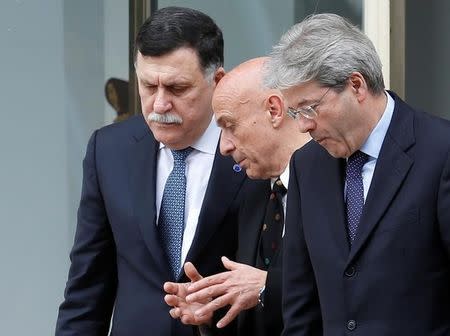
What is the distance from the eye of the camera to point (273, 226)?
4.34 meters

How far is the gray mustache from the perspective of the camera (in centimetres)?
443

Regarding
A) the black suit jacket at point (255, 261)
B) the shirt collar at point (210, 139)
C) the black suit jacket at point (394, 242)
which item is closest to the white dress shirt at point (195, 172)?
the shirt collar at point (210, 139)

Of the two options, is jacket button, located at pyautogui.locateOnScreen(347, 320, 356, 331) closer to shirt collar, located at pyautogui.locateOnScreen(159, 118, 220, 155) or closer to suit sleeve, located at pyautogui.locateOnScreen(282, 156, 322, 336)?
suit sleeve, located at pyautogui.locateOnScreen(282, 156, 322, 336)

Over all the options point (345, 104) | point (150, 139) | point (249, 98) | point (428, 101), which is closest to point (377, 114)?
point (345, 104)

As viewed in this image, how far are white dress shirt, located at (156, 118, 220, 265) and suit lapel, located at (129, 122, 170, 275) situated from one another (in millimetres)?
34

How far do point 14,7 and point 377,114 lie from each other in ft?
10.6

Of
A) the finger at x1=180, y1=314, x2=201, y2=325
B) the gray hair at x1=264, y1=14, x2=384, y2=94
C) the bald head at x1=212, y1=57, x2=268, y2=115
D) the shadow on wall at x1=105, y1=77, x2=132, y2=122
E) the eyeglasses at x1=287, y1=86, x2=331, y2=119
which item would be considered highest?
the gray hair at x1=264, y1=14, x2=384, y2=94

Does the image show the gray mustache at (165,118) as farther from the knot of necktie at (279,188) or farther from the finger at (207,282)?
the finger at (207,282)

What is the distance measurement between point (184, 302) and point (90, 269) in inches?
17.2

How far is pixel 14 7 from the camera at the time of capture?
664 centimetres

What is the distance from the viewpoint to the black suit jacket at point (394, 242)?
367 centimetres

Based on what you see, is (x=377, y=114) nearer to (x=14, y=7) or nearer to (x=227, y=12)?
(x=227, y=12)

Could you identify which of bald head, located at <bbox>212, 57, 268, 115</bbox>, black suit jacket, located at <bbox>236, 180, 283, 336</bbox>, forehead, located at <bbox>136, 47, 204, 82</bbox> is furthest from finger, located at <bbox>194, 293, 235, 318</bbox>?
forehead, located at <bbox>136, 47, 204, 82</bbox>

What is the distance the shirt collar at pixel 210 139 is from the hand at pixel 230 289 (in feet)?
1.48
